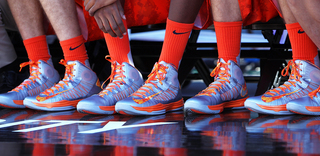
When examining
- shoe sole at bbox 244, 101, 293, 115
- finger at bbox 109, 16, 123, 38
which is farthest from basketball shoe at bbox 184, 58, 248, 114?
finger at bbox 109, 16, 123, 38

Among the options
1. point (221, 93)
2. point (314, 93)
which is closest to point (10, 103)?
point (221, 93)

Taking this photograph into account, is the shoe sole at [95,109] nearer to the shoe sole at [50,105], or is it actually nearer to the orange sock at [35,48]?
the shoe sole at [50,105]

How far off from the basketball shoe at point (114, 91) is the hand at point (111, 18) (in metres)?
0.13

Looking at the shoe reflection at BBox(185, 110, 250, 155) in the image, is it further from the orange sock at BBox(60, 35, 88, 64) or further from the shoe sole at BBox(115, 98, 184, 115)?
the orange sock at BBox(60, 35, 88, 64)

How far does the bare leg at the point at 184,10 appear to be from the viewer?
106 centimetres

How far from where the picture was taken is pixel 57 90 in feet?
3.87

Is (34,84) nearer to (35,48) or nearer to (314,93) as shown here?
(35,48)

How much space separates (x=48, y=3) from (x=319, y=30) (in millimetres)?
963

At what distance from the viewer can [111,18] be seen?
1.06 metres

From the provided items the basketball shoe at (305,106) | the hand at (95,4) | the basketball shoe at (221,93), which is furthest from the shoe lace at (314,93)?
the hand at (95,4)

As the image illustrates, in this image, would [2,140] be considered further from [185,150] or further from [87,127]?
[185,150]

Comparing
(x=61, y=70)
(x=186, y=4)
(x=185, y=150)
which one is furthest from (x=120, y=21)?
(x=61, y=70)

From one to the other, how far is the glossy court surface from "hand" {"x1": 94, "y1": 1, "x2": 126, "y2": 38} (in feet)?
0.98

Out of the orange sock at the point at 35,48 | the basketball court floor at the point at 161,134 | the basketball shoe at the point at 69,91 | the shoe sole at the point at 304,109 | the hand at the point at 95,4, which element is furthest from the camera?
the orange sock at the point at 35,48
